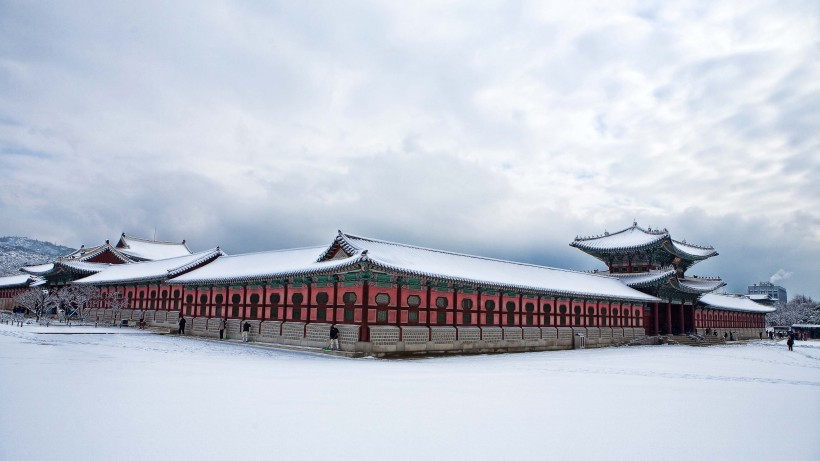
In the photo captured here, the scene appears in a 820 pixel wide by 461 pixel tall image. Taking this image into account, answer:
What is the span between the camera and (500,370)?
21.5 meters

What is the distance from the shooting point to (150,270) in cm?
5106

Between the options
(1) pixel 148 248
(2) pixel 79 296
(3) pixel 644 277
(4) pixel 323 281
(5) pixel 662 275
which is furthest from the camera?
(1) pixel 148 248

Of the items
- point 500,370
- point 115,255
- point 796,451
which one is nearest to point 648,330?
point 500,370

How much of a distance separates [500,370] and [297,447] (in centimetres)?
1437

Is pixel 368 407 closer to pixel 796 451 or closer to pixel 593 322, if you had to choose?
pixel 796 451

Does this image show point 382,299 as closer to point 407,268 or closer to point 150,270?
point 407,268

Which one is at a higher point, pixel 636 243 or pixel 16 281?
pixel 636 243

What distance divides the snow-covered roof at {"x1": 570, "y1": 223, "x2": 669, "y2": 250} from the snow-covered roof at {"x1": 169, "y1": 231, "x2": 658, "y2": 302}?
618 centimetres

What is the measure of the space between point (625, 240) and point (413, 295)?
1412 inches

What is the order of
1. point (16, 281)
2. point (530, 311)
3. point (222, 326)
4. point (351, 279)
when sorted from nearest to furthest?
point (351, 279) → point (222, 326) → point (530, 311) → point (16, 281)

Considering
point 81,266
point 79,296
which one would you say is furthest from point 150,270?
point 81,266

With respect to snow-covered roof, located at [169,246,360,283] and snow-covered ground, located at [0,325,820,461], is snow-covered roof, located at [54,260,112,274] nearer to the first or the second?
snow-covered roof, located at [169,246,360,283]

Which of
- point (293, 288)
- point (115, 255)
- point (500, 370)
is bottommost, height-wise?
point (500, 370)

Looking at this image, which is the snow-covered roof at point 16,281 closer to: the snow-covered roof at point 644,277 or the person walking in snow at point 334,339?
the person walking in snow at point 334,339
